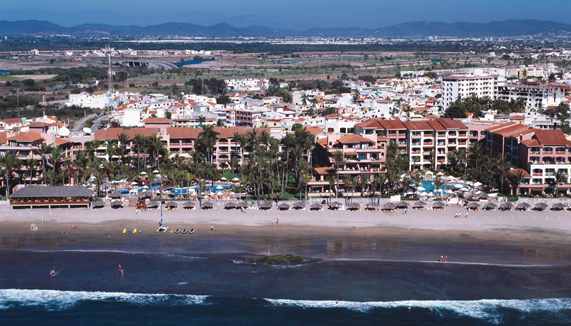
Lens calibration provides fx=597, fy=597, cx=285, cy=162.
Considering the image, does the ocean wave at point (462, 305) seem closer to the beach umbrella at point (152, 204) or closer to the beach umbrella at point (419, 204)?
the beach umbrella at point (419, 204)

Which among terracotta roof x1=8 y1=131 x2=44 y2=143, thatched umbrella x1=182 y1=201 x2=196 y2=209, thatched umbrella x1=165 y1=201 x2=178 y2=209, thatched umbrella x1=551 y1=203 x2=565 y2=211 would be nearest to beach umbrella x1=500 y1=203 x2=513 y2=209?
thatched umbrella x1=551 y1=203 x2=565 y2=211

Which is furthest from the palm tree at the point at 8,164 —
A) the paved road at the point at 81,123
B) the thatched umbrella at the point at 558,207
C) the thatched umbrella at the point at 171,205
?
the thatched umbrella at the point at 558,207

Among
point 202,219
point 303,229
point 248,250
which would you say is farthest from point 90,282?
point 303,229

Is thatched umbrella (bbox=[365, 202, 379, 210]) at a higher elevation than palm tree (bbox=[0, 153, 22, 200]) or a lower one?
lower

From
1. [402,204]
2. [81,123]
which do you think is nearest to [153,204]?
[402,204]

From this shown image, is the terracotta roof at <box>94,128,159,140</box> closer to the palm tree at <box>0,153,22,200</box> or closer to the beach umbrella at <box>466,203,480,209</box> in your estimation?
the palm tree at <box>0,153,22,200</box>

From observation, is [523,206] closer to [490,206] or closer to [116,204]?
[490,206]

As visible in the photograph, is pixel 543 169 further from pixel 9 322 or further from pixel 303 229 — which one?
pixel 9 322
